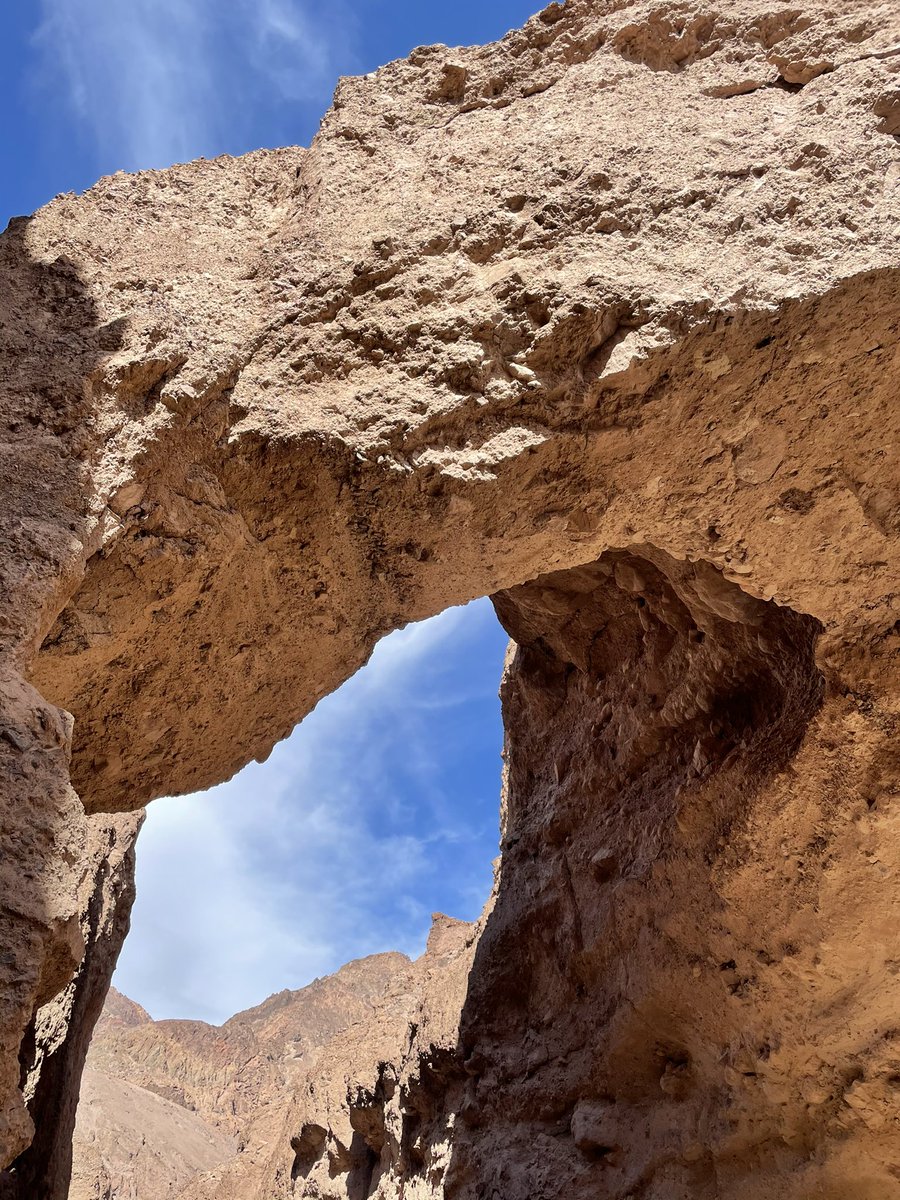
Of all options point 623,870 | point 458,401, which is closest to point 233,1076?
point 623,870

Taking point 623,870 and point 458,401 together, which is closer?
point 458,401

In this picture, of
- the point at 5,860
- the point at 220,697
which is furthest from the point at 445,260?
the point at 5,860

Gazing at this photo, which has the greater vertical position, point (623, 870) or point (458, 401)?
point (458, 401)

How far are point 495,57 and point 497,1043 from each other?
15.0ft

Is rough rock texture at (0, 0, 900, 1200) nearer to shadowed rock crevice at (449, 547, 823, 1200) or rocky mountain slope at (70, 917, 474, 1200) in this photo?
shadowed rock crevice at (449, 547, 823, 1200)

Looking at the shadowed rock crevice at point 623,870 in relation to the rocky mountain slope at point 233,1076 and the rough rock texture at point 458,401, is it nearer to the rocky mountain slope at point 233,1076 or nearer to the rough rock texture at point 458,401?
the rough rock texture at point 458,401

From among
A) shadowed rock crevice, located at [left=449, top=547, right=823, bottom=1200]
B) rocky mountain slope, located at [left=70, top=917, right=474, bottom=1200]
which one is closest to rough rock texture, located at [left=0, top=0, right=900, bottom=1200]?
shadowed rock crevice, located at [left=449, top=547, right=823, bottom=1200]

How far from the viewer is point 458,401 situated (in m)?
2.41

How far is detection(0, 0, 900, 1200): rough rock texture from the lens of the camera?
2.30 metres

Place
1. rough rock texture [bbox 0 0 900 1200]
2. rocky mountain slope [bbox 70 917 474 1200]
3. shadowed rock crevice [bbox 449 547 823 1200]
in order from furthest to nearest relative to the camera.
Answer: rocky mountain slope [bbox 70 917 474 1200], shadowed rock crevice [bbox 449 547 823 1200], rough rock texture [bbox 0 0 900 1200]

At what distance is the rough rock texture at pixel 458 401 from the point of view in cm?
230

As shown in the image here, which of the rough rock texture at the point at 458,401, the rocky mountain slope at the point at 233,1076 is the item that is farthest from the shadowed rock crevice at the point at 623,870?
the rocky mountain slope at the point at 233,1076

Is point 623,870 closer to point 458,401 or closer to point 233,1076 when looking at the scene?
point 458,401

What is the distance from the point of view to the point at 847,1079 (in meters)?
3.73
